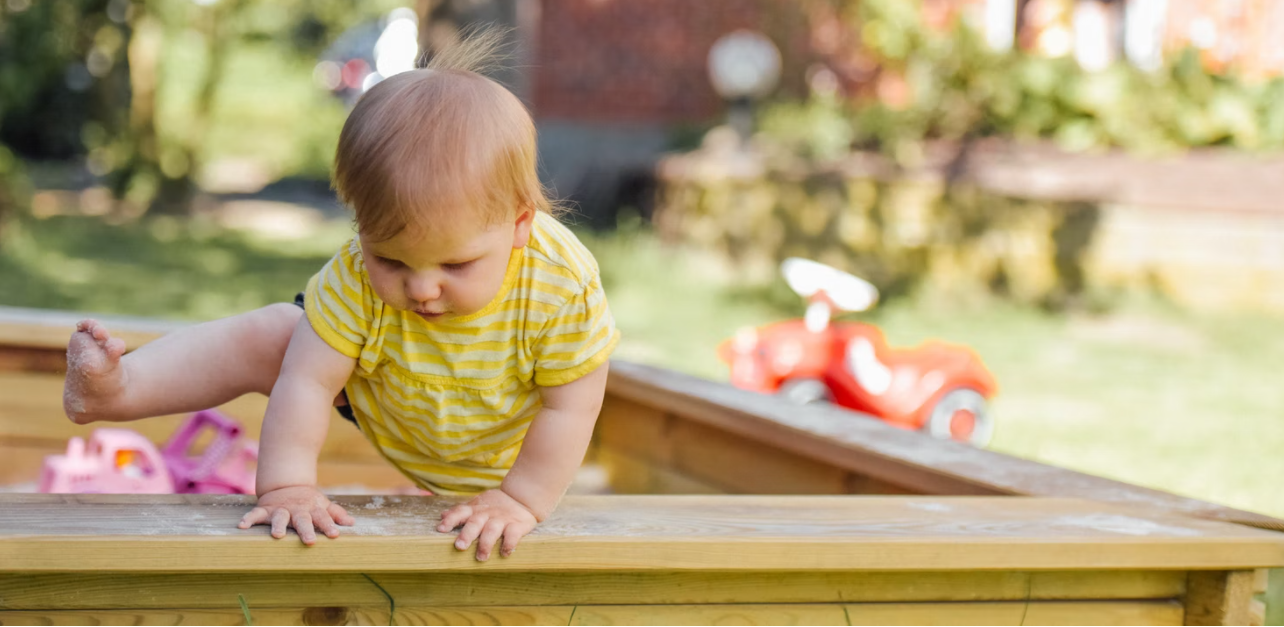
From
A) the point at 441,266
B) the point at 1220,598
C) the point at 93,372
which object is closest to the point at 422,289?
the point at 441,266

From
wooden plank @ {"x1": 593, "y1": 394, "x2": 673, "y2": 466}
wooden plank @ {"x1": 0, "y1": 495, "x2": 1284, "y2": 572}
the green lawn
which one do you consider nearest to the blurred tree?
the green lawn

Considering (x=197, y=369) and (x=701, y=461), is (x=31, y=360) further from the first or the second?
(x=701, y=461)

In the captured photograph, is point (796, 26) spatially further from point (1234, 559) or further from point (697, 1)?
point (1234, 559)

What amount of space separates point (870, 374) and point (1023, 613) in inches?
91.6

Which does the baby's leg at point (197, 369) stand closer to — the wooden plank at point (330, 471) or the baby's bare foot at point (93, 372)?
the baby's bare foot at point (93, 372)

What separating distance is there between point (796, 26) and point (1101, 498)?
9.12 meters

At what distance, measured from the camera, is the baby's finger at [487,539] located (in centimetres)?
160

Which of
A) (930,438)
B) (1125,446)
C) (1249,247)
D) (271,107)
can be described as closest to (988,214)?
(1249,247)

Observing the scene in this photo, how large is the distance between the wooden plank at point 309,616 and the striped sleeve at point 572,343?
34cm

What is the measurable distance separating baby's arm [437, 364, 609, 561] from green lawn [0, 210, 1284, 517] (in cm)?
289

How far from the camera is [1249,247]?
7547mm

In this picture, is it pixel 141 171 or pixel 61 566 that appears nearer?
pixel 61 566

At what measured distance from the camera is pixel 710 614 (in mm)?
1797

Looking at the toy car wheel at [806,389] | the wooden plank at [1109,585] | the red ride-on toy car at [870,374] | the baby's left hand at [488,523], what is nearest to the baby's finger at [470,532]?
the baby's left hand at [488,523]
